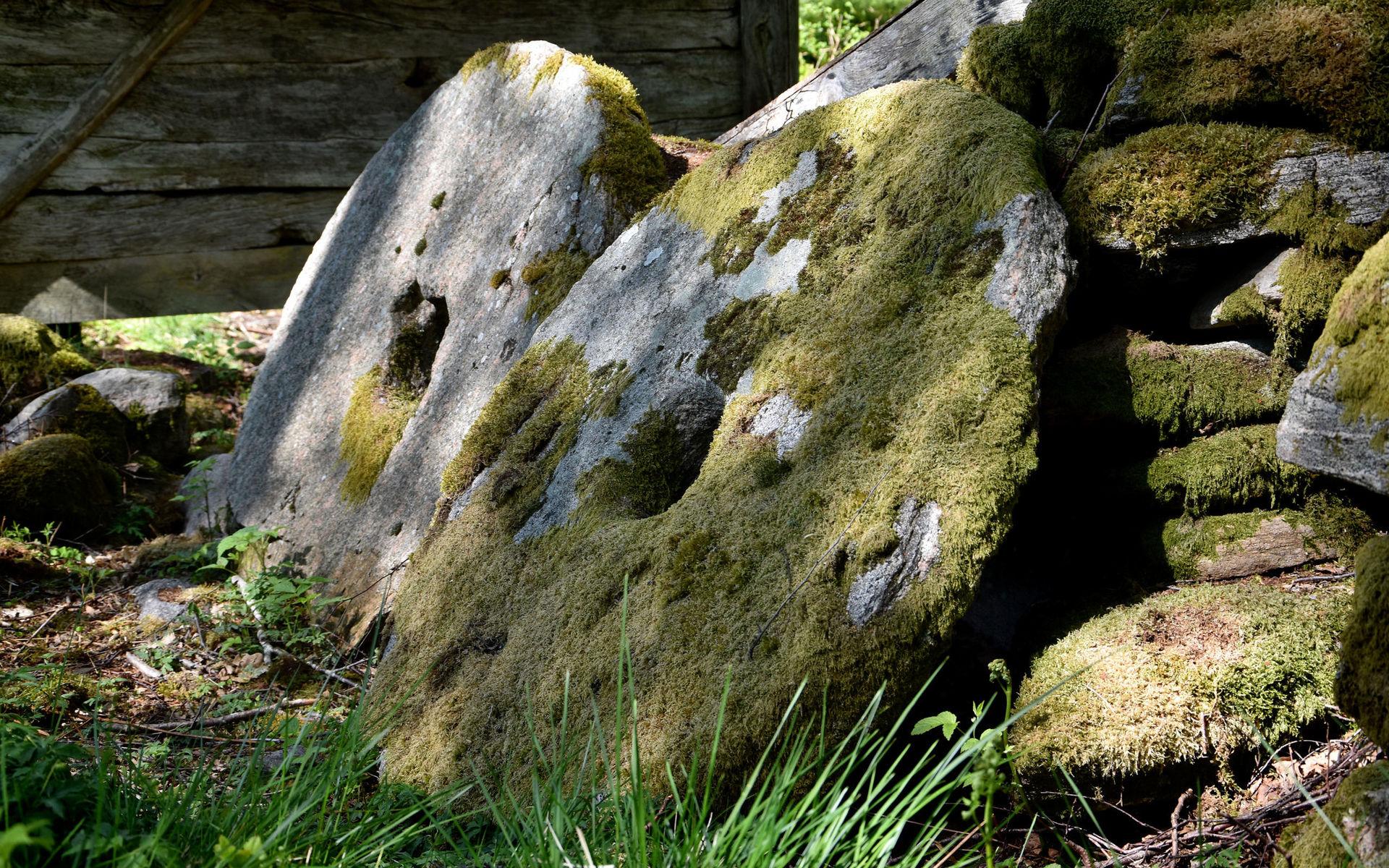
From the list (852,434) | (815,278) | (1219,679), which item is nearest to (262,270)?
(815,278)

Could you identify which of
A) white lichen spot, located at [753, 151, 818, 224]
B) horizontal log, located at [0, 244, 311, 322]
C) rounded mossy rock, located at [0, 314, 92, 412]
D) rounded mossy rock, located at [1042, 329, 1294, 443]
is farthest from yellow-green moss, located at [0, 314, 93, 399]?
rounded mossy rock, located at [1042, 329, 1294, 443]

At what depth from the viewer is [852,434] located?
8.53 ft

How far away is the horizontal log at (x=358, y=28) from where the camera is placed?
6.44m

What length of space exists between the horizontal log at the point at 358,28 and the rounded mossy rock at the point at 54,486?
279 cm

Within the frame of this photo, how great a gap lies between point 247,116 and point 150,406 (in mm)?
2085

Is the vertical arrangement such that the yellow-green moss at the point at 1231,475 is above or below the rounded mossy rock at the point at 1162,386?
below

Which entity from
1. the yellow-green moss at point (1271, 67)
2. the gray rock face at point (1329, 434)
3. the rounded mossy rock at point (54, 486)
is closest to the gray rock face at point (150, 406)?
the rounded mossy rock at point (54, 486)

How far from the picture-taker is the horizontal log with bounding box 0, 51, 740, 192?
6668 mm

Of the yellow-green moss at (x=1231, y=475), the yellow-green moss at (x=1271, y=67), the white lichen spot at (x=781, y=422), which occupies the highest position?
the yellow-green moss at (x=1271, y=67)

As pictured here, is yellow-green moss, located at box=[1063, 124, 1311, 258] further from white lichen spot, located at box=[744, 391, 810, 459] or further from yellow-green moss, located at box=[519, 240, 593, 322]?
yellow-green moss, located at box=[519, 240, 593, 322]

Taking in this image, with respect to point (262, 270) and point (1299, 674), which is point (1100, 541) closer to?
point (1299, 674)

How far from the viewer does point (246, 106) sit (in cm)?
683

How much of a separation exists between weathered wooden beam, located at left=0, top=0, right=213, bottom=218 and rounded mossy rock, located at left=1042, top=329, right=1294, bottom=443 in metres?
6.00

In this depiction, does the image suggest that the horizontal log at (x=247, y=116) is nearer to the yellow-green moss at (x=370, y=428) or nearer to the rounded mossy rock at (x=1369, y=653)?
the yellow-green moss at (x=370, y=428)
